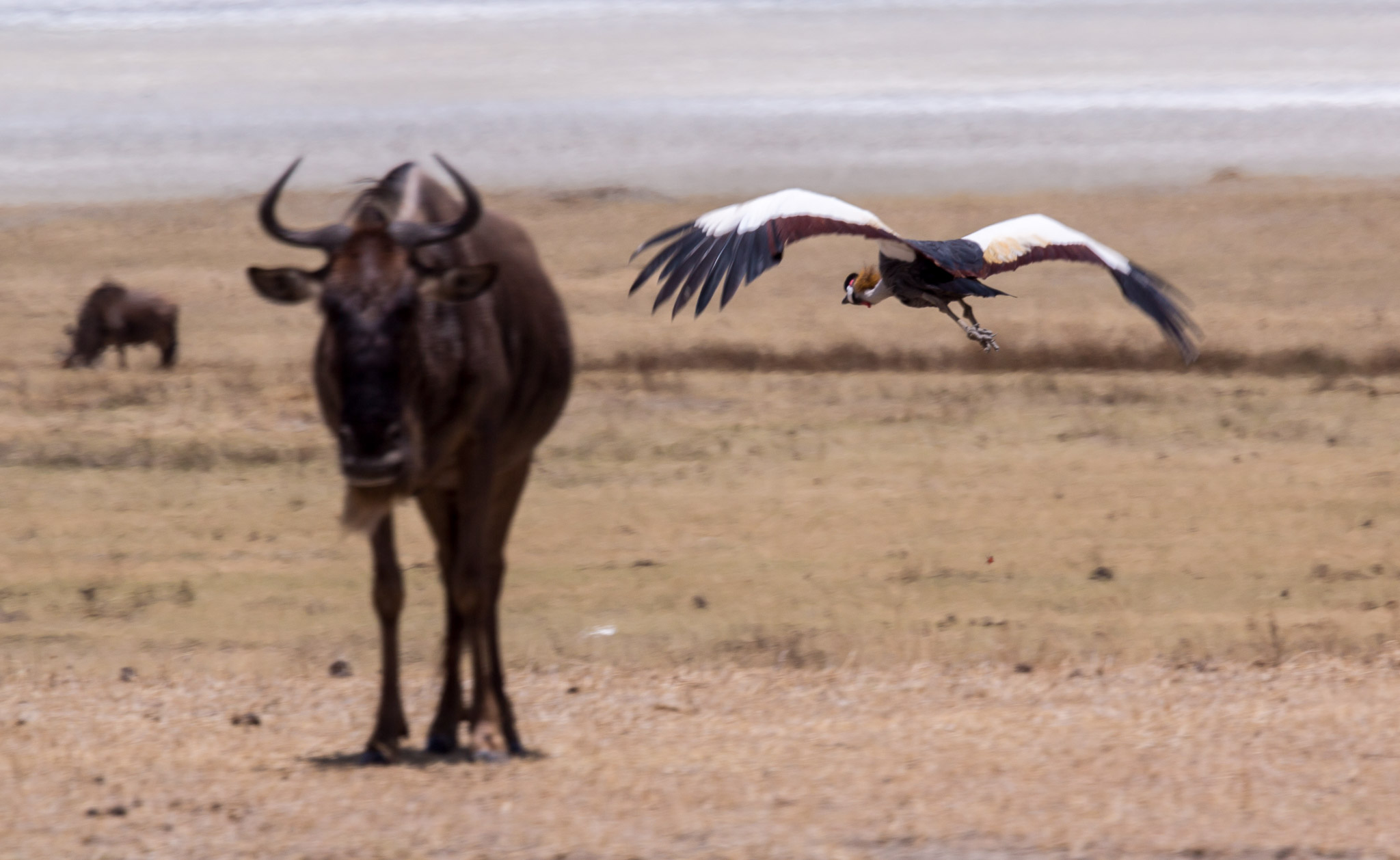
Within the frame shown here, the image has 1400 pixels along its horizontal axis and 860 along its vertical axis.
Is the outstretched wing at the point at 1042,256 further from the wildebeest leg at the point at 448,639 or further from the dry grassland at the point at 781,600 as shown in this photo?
the wildebeest leg at the point at 448,639

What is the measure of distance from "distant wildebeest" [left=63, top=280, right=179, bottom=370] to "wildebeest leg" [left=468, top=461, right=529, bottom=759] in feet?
50.2

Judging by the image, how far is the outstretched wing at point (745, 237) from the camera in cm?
869

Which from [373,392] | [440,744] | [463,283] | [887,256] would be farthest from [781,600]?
[373,392]

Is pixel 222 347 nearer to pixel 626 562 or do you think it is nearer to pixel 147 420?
pixel 147 420

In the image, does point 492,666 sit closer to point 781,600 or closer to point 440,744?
point 440,744

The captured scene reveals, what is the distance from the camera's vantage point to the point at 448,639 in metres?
8.20

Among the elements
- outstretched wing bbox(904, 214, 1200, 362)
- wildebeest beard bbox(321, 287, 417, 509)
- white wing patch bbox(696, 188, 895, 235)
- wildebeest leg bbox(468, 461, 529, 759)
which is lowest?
wildebeest leg bbox(468, 461, 529, 759)

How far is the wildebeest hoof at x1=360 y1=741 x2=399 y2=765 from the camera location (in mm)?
7832

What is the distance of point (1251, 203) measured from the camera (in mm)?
33844

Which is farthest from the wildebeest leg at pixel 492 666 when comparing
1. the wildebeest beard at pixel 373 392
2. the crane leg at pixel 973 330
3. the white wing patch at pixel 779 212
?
Result: the crane leg at pixel 973 330

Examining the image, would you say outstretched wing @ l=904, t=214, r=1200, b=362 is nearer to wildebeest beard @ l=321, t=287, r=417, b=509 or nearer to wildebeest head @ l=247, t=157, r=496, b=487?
wildebeest head @ l=247, t=157, r=496, b=487

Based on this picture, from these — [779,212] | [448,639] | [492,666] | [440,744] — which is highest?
[779,212]

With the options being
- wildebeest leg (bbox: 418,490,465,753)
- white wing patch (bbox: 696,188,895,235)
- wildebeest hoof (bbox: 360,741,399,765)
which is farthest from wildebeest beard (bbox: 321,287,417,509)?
white wing patch (bbox: 696,188,895,235)

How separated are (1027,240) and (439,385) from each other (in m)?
3.15
